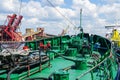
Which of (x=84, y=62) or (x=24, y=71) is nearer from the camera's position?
(x=24, y=71)

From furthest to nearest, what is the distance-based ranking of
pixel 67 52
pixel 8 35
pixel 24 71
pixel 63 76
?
pixel 8 35 < pixel 67 52 < pixel 24 71 < pixel 63 76

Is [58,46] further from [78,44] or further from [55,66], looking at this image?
[55,66]

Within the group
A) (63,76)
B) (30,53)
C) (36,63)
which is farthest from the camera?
(30,53)

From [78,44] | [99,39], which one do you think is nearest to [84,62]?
[78,44]

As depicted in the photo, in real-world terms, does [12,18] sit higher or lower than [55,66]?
higher

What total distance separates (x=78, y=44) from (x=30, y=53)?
6.83 m

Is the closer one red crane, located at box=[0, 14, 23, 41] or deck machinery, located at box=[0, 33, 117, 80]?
deck machinery, located at box=[0, 33, 117, 80]

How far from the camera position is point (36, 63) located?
36.5 ft

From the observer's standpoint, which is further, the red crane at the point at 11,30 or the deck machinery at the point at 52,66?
the red crane at the point at 11,30

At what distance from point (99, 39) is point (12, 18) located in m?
29.8

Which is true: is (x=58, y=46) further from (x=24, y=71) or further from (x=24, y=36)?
(x=24, y=36)

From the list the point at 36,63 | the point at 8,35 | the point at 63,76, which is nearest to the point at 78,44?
the point at 36,63

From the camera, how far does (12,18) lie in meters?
48.5

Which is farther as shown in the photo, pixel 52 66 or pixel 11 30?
pixel 11 30
